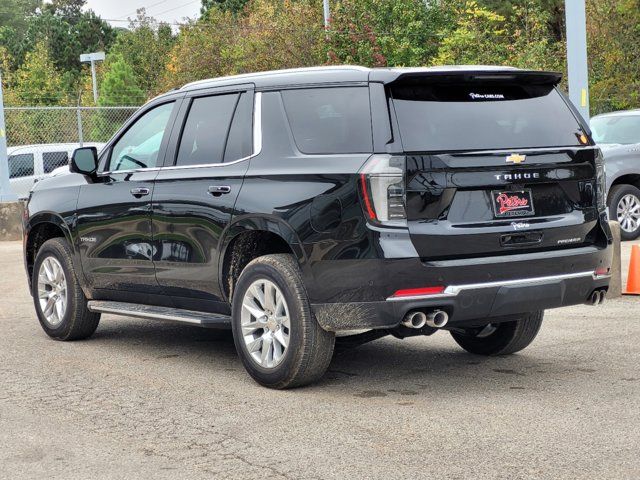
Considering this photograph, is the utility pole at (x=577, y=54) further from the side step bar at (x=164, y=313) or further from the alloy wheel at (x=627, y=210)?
the side step bar at (x=164, y=313)

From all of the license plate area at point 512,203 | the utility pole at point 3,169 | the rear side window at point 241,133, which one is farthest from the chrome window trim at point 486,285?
the utility pole at point 3,169

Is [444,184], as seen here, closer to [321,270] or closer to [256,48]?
[321,270]

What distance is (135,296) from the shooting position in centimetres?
820

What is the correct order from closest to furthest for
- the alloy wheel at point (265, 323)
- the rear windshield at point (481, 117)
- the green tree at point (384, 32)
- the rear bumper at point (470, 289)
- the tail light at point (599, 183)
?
the rear bumper at point (470, 289), the rear windshield at point (481, 117), the alloy wheel at point (265, 323), the tail light at point (599, 183), the green tree at point (384, 32)

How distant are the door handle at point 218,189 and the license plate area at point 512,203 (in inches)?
67.9

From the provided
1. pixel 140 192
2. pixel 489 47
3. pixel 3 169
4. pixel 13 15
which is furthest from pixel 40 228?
pixel 13 15

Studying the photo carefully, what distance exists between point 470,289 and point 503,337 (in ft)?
5.35

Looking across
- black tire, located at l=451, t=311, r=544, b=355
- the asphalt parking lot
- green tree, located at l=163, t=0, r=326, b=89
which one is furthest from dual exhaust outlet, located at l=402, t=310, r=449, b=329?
green tree, located at l=163, t=0, r=326, b=89

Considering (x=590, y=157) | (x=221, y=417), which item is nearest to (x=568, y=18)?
(x=590, y=157)

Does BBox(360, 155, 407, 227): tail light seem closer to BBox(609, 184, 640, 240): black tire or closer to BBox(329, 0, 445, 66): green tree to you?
BBox(609, 184, 640, 240): black tire

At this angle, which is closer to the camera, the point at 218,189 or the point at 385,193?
the point at 385,193

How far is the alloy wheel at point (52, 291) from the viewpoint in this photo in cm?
895

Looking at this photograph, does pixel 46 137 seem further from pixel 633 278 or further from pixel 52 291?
pixel 633 278

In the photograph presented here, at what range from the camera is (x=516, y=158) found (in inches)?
257
